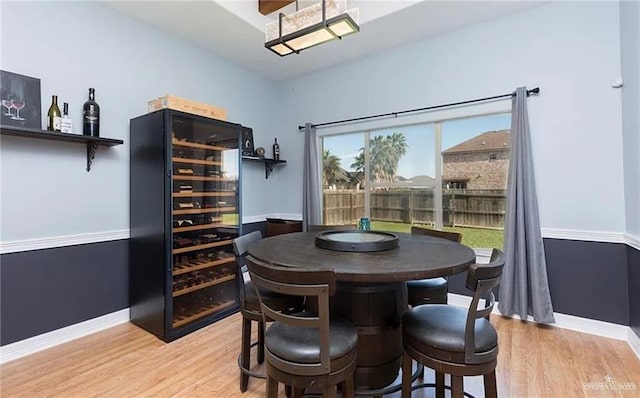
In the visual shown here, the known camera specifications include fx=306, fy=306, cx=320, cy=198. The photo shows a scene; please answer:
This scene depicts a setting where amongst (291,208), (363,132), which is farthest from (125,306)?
(363,132)

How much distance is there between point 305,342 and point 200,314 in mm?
2000

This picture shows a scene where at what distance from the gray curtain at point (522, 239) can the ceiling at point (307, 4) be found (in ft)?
3.09

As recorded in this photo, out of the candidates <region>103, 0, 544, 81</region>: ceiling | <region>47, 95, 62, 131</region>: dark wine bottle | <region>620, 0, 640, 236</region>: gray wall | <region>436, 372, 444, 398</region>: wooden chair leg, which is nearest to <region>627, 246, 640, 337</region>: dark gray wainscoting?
<region>620, 0, 640, 236</region>: gray wall

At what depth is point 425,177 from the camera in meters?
3.58

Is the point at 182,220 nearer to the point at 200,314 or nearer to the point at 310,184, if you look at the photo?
the point at 200,314

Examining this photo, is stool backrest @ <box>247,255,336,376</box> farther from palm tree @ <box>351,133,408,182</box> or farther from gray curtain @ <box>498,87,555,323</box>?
palm tree @ <box>351,133,408,182</box>

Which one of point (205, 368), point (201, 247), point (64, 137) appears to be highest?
point (64, 137)

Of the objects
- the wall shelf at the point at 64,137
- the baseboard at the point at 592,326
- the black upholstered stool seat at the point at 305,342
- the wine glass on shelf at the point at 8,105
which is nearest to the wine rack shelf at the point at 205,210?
the wall shelf at the point at 64,137

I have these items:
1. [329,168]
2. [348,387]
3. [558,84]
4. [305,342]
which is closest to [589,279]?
[558,84]

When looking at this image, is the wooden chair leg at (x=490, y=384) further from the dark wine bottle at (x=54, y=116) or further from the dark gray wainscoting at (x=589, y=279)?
the dark wine bottle at (x=54, y=116)

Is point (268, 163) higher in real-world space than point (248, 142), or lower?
lower

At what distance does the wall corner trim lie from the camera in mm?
2281

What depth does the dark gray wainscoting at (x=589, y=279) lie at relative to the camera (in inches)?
101

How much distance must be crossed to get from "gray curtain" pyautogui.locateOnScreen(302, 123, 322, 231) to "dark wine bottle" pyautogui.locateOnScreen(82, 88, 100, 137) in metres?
2.36
